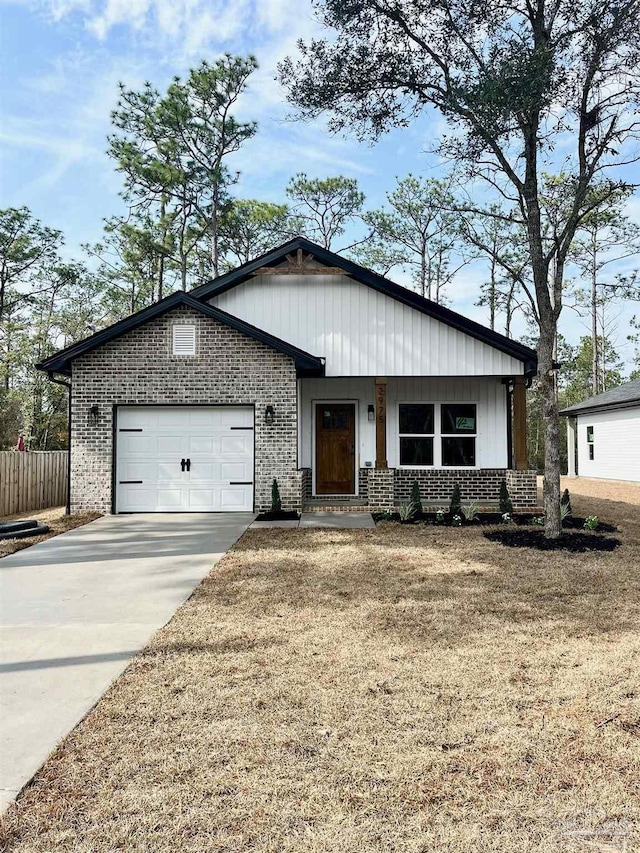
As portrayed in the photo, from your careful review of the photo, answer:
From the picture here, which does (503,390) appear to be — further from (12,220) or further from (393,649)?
(12,220)

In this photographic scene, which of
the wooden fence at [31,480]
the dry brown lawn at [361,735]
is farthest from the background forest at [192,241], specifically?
the dry brown lawn at [361,735]

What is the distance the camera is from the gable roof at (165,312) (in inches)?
448

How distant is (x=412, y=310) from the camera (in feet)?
40.7

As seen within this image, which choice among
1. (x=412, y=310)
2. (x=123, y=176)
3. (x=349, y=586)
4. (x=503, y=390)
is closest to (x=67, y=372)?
(x=412, y=310)

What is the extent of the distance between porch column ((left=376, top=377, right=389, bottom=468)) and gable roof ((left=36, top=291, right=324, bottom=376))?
153 cm

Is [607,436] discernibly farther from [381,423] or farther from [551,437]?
[551,437]

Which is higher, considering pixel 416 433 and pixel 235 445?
pixel 416 433

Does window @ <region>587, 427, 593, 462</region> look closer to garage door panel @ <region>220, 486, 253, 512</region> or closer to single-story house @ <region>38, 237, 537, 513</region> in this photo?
single-story house @ <region>38, 237, 537, 513</region>

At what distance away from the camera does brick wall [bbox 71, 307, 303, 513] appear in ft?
38.0

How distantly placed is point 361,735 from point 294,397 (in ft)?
29.5

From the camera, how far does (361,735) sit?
116 inches

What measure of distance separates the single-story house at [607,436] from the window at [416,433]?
36.4 feet

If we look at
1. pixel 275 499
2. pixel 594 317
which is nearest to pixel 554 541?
pixel 275 499

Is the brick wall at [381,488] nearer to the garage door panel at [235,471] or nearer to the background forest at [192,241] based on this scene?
the garage door panel at [235,471]
